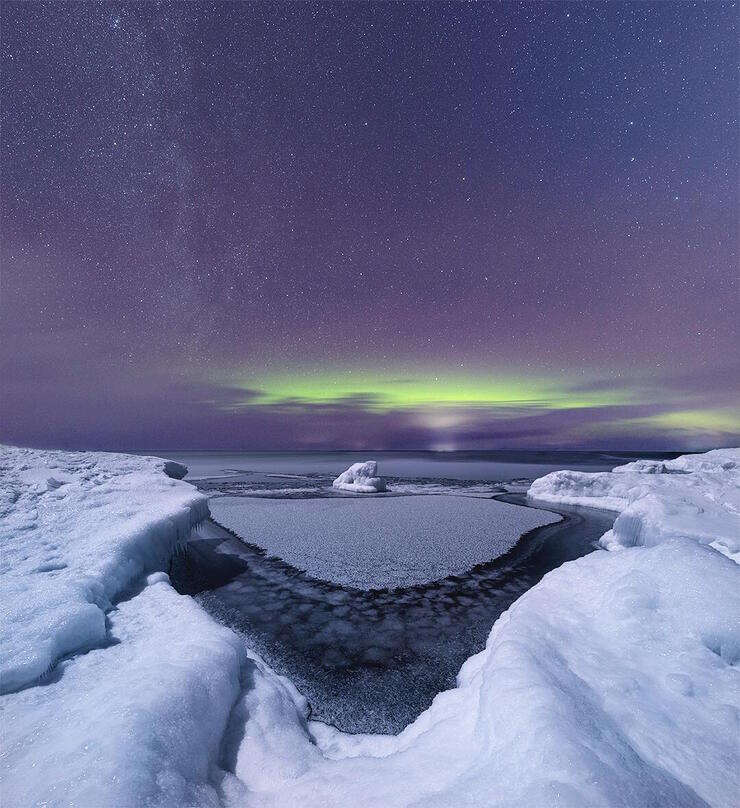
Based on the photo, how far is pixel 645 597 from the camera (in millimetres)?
3947

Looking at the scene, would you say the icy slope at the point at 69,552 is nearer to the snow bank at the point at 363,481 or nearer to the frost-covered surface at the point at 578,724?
the frost-covered surface at the point at 578,724

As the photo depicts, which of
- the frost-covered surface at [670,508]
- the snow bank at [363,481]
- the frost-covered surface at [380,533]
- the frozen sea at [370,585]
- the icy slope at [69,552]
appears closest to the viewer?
the icy slope at [69,552]

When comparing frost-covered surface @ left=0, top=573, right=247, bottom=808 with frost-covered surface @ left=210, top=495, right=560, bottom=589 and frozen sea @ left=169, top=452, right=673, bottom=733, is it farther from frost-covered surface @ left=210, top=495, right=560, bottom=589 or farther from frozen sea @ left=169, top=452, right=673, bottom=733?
frost-covered surface @ left=210, top=495, right=560, bottom=589

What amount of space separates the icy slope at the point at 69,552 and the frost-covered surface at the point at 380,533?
2.74 meters

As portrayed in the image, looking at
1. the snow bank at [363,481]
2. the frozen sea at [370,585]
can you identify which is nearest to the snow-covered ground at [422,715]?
the frozen sea at [370,585]

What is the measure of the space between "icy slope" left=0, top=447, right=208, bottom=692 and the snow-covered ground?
0.13ft

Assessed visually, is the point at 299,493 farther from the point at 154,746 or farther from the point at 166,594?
the point at 154,746

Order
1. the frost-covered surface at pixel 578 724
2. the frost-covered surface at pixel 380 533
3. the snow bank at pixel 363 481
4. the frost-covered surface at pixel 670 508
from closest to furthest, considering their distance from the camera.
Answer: the frost-covered surface at pixel 578 724 → the frost-covered surface at pixel 670 508 → the frost-covered surface at pixel 380 533 → the snow bank at pixel 363 481

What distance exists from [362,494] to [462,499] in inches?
219

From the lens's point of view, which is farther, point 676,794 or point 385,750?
point 385,750

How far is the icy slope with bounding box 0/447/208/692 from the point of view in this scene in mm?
3848

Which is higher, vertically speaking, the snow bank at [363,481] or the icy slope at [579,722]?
the icy slope at [579,722]

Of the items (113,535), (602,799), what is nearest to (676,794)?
(602,799)

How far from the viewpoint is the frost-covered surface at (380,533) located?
860 cm
